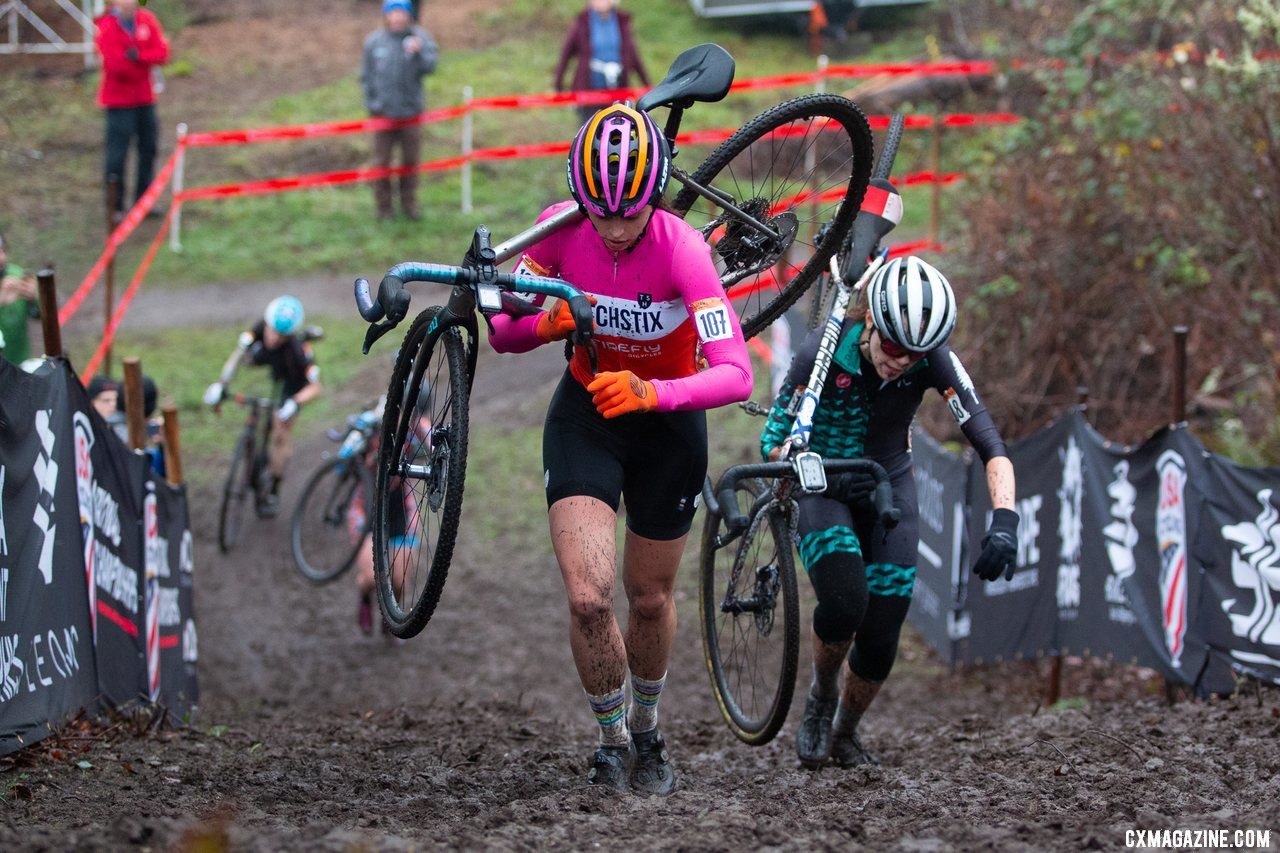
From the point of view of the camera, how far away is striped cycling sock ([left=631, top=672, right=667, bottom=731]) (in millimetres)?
6059

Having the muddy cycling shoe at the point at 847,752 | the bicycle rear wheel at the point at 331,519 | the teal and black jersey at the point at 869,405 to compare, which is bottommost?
the muddy cycling shoe at the point at 847,752

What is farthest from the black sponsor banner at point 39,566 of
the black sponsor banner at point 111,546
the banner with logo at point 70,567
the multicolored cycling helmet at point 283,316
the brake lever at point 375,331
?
the multicolored cycling helmet at point 283,316

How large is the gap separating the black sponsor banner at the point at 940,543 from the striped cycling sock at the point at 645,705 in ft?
14.8

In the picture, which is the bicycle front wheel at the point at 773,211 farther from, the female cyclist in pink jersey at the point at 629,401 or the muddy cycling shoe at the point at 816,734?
the muddy cycling shoe at the point at 816,734

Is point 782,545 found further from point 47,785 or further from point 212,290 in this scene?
point 212,290

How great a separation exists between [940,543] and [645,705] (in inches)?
202

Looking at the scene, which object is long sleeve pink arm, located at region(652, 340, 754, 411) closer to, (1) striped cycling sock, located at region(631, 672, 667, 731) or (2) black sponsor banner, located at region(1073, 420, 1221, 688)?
(1) striped cycling sock, located at region(631, 672, 667, 731)

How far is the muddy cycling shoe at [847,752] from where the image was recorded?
6668 mm

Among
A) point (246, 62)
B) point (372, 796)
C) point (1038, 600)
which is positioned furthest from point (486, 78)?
point (372, 796)

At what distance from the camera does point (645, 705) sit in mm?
6059

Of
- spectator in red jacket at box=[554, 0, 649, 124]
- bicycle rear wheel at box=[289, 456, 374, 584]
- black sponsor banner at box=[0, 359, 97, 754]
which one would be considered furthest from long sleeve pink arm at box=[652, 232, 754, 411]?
spectator in red jacket at box=[554, 0, 649, 124]

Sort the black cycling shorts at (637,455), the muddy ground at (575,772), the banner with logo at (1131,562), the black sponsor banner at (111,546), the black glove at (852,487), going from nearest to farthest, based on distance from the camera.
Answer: the muddy ground at (575,772)
the black cycling shorts at (637,455)
the black glove at (852,487)
the black sponsor banner at (111,546)
the banner with logo at (1131,562)

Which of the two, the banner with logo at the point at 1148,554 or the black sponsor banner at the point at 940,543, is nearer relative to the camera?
the banner with logo at the point at 1148,554

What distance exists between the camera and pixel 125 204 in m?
17.0
